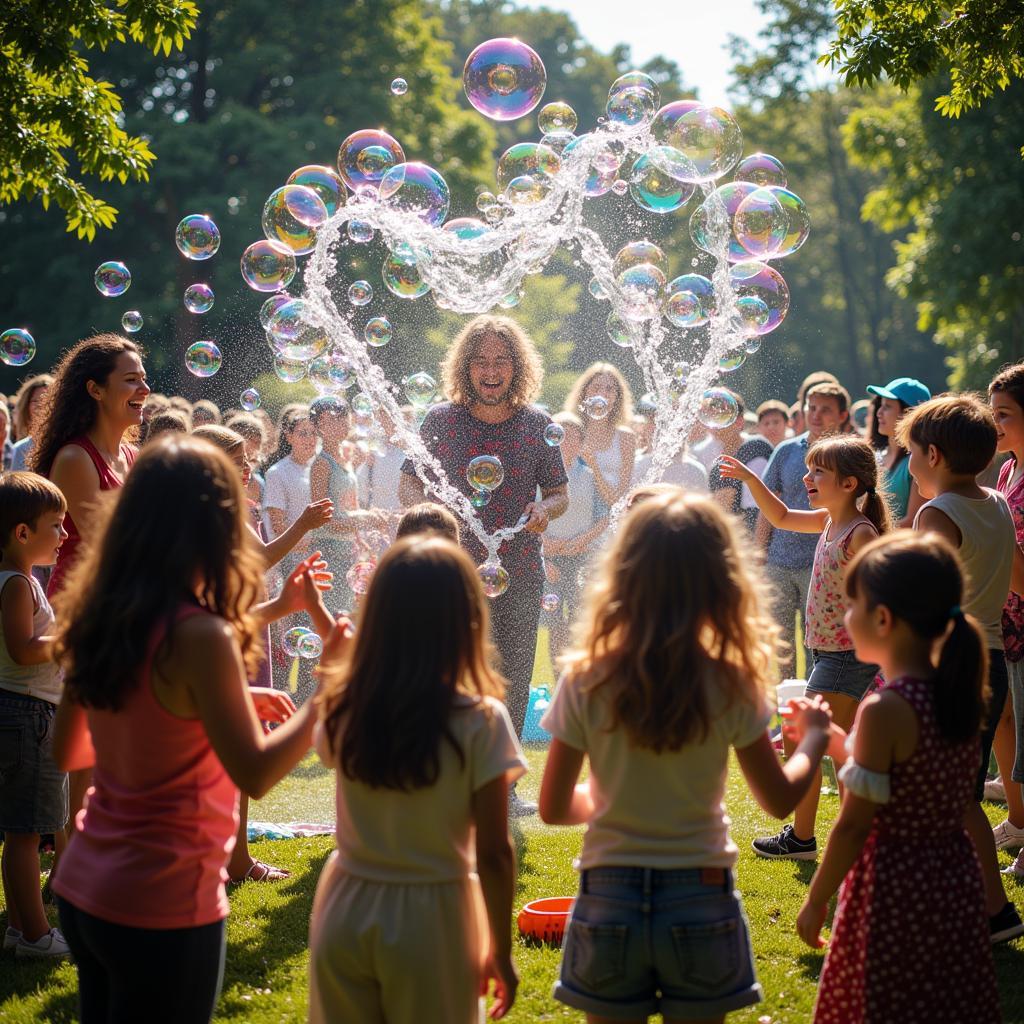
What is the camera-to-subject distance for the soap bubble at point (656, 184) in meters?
7.00

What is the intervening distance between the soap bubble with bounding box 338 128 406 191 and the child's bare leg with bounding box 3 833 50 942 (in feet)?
14.0

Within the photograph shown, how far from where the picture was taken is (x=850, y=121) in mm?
22172

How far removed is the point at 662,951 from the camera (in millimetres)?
2521

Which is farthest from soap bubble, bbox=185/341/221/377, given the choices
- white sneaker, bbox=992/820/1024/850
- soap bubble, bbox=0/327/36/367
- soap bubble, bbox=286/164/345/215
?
white sneaker, bbox=992/820/1024/850

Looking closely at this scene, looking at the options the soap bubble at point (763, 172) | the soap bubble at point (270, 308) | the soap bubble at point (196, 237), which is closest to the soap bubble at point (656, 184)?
the soap bubble at point (763, 172)

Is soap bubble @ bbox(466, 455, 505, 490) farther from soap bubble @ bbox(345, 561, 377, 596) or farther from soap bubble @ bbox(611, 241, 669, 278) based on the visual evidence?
soap bubble @ bbox(611, 241, 669, 278)

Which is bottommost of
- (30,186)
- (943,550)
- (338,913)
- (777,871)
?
(777,871)

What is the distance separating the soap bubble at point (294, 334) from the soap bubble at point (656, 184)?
6.83 ft

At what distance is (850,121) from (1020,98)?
3.13 metres

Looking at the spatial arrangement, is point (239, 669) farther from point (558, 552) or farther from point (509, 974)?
point (558, 552)

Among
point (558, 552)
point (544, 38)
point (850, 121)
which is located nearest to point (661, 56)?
point (544, 38)

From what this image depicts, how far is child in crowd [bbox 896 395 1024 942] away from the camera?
4.14 meters

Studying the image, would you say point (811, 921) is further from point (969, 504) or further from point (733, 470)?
point (733, 470)

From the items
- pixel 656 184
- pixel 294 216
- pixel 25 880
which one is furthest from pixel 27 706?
pixel 656 184
